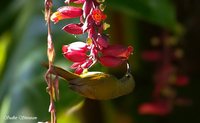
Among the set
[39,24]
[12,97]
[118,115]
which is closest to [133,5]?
[39,24]

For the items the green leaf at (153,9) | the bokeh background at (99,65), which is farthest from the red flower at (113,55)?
the green leaf at (153,9)

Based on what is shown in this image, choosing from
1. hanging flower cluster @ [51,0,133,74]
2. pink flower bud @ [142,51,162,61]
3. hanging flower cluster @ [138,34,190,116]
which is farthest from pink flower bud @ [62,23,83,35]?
pink flower bud @ [142,51,162,61]

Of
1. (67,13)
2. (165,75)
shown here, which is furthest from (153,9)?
(67,13)

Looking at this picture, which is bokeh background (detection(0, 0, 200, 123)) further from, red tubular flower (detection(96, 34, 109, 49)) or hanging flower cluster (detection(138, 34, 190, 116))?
red tubular flower (detection(96, 34, 109, 49))

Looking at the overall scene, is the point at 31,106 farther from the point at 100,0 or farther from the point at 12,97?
the point at 100,0

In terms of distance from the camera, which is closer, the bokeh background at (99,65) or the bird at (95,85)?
the bird at (95,85)

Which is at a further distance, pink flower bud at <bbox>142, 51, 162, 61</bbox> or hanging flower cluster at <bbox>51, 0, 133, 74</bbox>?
pink flower bud at <bbox>142, 51, 162, 61</bbox>

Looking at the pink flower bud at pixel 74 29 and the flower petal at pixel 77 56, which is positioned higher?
the pink flower bud at pixel 74 29

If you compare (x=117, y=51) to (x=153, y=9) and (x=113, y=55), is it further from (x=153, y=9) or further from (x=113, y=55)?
(x=153, y=9)

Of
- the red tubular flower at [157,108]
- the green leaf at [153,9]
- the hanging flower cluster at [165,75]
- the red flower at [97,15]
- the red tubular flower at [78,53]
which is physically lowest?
the red tubular flower at [157,108]

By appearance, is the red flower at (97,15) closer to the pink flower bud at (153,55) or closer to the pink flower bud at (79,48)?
the pink flower bud at (79,48)
